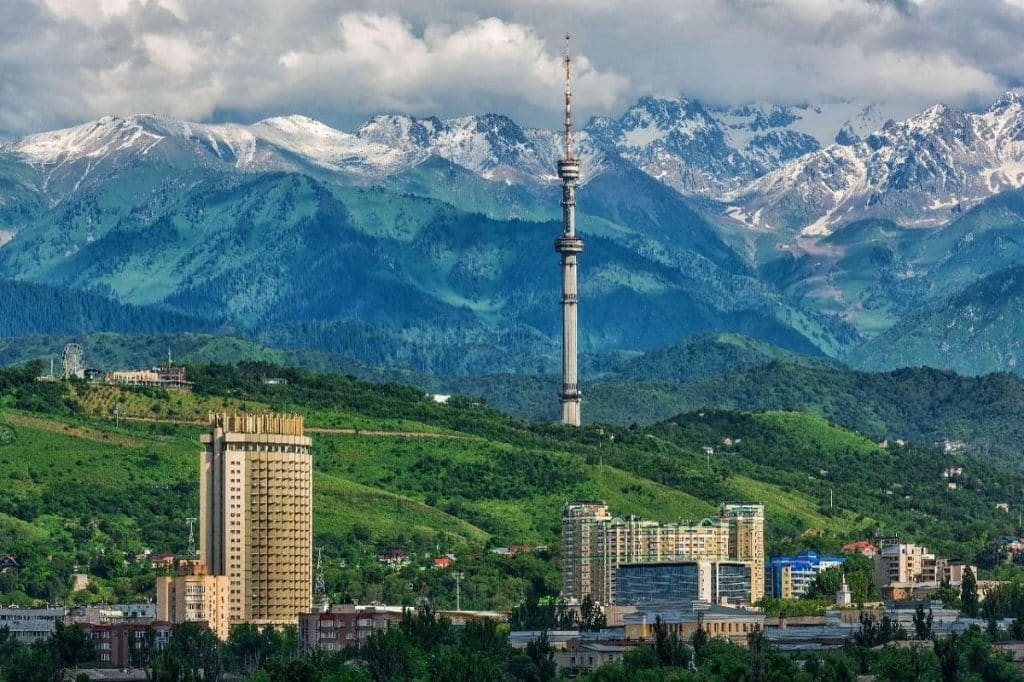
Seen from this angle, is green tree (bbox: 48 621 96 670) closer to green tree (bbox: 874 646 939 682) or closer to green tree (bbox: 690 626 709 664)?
green tree (bbox: 690 626 709 664)

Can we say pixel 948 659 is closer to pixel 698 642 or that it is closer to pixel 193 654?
pixel 698 642

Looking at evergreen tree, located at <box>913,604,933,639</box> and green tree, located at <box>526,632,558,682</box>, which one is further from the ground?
evergreen tree, located at <box>913,604,933,639</box>

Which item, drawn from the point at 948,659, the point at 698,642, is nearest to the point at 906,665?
the point at 948,659

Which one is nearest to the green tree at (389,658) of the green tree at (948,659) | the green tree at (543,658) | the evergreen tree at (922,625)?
the green tree at (543,658)

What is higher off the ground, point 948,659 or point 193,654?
point 193,654

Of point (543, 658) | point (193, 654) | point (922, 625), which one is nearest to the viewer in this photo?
point (543, 658)

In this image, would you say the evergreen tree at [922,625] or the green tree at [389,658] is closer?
the green tree at [389,658]

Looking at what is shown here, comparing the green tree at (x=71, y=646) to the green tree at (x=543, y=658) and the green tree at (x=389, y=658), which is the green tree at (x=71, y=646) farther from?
the green tree at (x=543, y=658)

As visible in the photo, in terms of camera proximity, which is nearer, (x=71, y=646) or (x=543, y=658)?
(x=543, y=658)

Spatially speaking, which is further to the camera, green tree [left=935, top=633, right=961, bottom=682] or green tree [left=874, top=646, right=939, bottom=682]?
green tree [left=935, top=633, right=961, bottom=682]

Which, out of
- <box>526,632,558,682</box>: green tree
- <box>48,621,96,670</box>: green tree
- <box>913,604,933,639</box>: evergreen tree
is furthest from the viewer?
<box>913,604,933,639</box>: evergreen tree

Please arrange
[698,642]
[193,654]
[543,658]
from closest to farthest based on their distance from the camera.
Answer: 1. [543,658]
2. [193,654]
3. [698,642]

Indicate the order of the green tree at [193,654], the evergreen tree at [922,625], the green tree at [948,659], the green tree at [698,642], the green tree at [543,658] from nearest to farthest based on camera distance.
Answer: the green tree at [193,654], the green tree at [948,659], the green tree at [543,658], the green tree at [698,642], the evergreen tree at [922,625]

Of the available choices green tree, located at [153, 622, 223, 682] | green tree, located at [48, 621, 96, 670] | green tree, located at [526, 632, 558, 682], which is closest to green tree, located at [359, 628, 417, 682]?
green tree, located at [526, 632, 558, 682]
